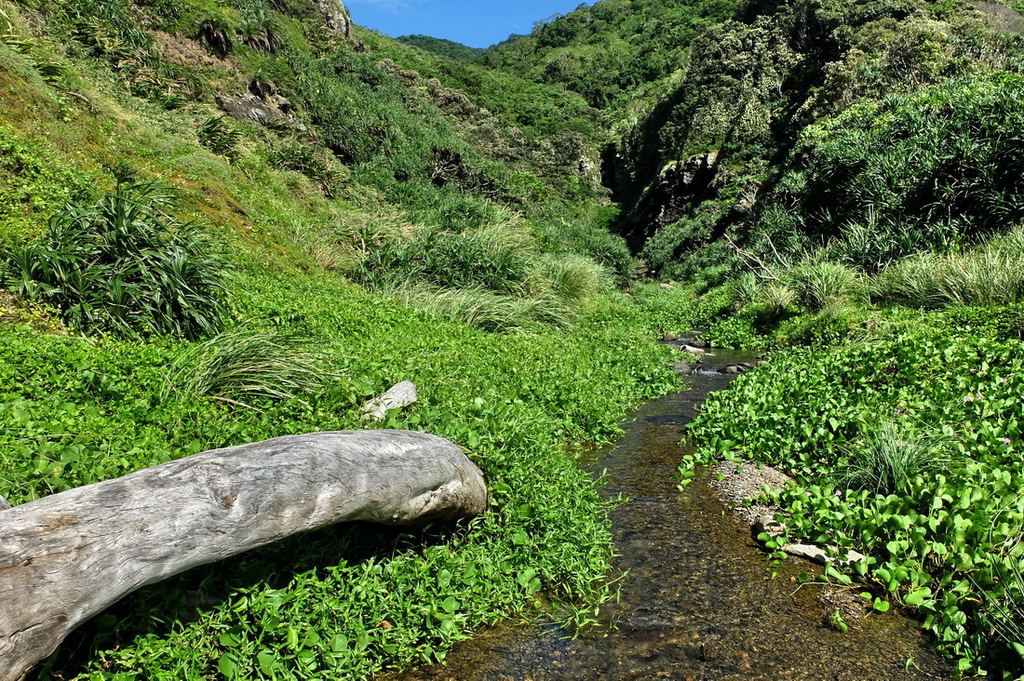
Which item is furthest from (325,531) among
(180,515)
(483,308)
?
(483,308)

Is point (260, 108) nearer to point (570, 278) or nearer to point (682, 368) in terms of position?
point (570, 278)

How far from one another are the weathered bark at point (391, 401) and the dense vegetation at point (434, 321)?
0.13 metres

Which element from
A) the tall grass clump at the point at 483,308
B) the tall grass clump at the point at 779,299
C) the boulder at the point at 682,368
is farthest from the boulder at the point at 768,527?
the tall grass clump at the point at 779,299

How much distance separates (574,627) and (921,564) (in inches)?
79.2

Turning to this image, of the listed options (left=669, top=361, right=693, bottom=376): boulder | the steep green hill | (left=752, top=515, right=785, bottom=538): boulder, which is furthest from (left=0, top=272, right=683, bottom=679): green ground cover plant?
the steep green hill

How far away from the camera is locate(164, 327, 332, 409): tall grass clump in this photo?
4.66 m

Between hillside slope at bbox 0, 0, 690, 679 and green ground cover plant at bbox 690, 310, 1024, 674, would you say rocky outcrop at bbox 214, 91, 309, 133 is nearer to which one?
hillside slope at bbox 0, 0, 690, 679

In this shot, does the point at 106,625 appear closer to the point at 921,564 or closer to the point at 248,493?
the point at 248,493

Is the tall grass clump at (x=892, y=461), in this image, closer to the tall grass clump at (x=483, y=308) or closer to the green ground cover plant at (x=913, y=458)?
the green ground cover plant at (x=913, y=458)

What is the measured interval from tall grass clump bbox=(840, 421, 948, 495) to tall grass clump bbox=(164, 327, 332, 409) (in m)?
4.35

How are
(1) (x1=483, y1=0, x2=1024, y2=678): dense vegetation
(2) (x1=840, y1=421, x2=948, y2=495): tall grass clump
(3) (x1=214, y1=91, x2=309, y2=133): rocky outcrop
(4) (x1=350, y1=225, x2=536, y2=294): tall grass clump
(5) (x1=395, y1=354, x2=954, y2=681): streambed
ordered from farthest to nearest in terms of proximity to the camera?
(3) (x1=214, y1=91, x2=309, y2=133): rocky outcrop < (4) (x1=350, y1=225, x2=536, y2=294): tall grass clump < (2) (x1=840, y1=421, x2=948, y2=495): tall grass clump < (1) (x1=483, y1=0, x2=1024, y2=678): dense vegetation < (5) (x1=395, y1=354, x2=954, y2=681): streambed

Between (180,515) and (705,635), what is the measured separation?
2.61 meters

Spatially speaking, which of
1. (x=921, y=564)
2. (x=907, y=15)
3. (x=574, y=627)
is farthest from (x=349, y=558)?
(x=907, y=15)

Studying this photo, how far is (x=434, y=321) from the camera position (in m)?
9.05
